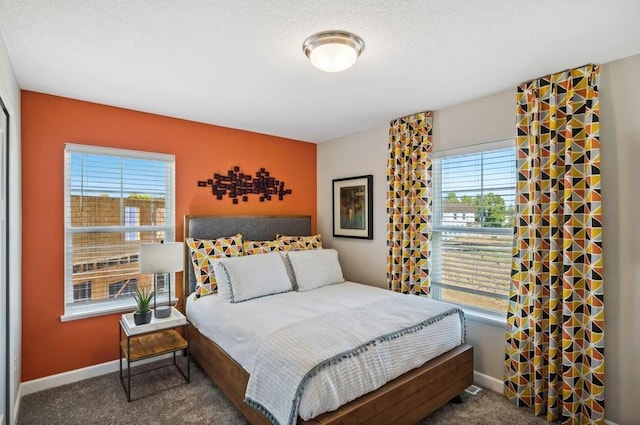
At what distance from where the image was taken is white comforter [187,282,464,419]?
5.83 feet

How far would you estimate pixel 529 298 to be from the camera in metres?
2.50

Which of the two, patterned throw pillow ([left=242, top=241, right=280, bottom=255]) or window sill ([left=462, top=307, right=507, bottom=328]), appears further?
patterned throw pillow ([left=242, top=241, right=280, bottom=255])

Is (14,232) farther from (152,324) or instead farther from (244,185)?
(244,185)

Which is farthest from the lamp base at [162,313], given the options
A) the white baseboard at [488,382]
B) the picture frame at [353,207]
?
the white baseboard at [488,382]

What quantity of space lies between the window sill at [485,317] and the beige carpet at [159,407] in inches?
22.2

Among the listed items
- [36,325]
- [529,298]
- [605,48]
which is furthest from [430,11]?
[36,325]

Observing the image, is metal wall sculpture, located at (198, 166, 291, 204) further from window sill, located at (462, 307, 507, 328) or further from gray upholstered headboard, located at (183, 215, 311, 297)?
window sill, located at (462, 307, 507, 328)

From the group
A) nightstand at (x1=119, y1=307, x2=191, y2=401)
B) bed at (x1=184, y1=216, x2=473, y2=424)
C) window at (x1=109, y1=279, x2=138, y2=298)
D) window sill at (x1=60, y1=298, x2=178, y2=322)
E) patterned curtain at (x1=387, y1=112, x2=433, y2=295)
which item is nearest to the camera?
bed at (x1=184, y1=216, x2=473, y2=424)

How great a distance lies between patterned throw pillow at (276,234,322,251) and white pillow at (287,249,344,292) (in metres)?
0.32

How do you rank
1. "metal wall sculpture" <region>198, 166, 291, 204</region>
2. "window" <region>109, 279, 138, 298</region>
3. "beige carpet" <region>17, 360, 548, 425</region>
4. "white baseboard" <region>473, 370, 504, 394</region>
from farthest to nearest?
"metal wall sculpture" <region>198, 166, 291, 204</region>
"window" <region>109, 279, 138, 298</region>
"white baseboard" <region>473, 370, 504, 394</region>
"beige carpet" <region>17, 360, 548, 425</region>

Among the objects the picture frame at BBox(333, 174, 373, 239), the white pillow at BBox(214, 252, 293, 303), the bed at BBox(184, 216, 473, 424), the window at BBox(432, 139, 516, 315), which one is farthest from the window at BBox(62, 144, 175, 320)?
the window at BBox(432, 139, 516, 315)

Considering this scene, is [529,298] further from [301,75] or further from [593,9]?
[301,75]

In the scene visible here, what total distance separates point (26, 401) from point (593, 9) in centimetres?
446

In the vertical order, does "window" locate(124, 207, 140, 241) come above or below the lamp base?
above
